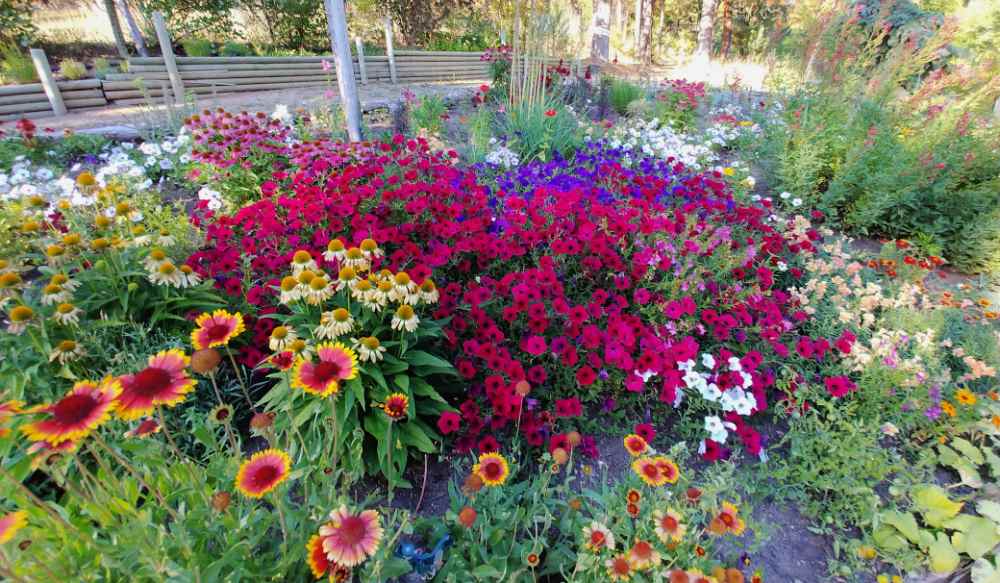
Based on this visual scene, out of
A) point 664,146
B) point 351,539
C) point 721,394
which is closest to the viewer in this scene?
point 351,539

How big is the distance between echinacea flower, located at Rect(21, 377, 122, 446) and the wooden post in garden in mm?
3709

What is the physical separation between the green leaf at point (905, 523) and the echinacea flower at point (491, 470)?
1.50m

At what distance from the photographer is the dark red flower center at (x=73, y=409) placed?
0.79 metres

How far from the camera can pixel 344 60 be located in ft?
13.2

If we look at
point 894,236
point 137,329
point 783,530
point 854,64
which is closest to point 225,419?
point 137,329

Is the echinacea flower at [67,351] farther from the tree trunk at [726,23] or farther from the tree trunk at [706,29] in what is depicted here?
the tree trunk at [726,23]

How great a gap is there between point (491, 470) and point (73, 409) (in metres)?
0.88

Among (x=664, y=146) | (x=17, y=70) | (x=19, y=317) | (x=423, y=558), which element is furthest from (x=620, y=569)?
(x=17, y=70)

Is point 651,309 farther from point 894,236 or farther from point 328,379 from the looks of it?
point 894,236

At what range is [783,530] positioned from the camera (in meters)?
1.76

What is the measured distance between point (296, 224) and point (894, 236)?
4710mm

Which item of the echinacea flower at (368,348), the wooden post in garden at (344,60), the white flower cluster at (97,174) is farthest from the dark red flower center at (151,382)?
the wooden post in garden at (344,60)

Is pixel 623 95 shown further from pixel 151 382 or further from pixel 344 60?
pixel 151 382

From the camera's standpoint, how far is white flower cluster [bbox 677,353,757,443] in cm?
182
